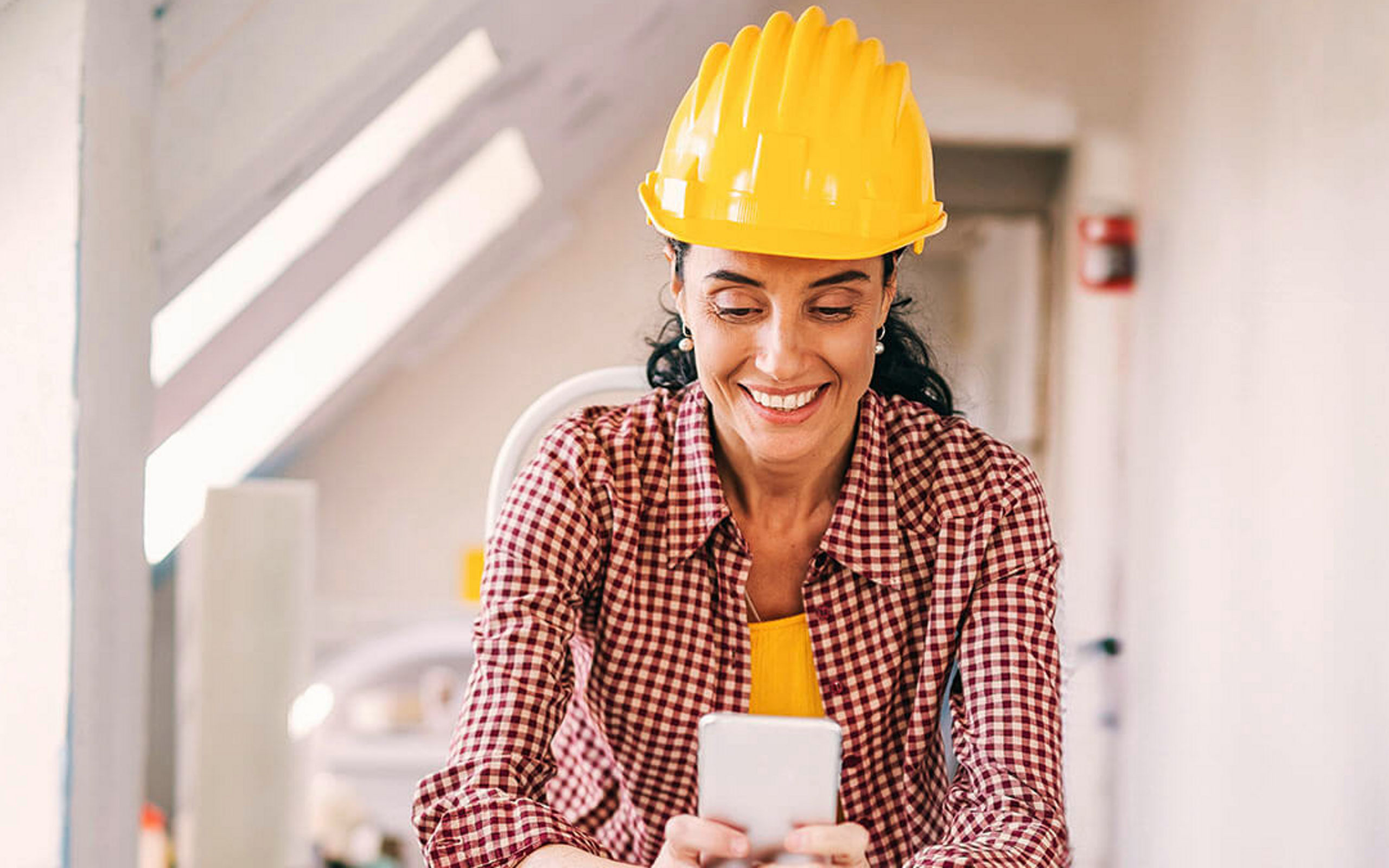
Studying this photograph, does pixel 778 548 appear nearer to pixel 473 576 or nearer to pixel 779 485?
pixel 779 485

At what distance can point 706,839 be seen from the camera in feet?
2.68

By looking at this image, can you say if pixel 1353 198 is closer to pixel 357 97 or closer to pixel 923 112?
pixel 357 97

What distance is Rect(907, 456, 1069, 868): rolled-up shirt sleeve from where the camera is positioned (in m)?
1.01

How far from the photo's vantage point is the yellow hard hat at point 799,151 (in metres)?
1.02

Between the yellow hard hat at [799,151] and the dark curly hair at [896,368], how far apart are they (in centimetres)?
22

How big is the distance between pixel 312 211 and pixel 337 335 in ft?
3.12

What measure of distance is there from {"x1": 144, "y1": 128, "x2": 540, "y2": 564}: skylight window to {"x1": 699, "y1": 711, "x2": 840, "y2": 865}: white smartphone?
2.13m

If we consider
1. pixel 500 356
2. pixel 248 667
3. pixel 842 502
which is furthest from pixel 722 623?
pixel 500 356

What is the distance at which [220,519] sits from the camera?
173 centimetres

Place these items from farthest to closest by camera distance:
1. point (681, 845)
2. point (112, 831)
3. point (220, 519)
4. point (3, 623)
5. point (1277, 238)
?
point (1277, 238)
point (220, 519)
point (112, 831)
point (3, 623)
point (681, 845)

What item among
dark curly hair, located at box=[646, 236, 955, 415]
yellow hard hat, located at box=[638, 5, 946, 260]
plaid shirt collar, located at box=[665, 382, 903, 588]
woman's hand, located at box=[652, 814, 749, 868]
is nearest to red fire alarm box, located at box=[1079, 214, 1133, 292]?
dark curly hair, located at box=[646, 236, 955, 415]

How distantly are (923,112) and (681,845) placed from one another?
9.49ft

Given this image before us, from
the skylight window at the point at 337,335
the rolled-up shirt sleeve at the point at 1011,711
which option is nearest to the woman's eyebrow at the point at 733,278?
the rolled-up shirt sleeve at the point at 1011,711

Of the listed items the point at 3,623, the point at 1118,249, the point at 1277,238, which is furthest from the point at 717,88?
the point at 1118,249
